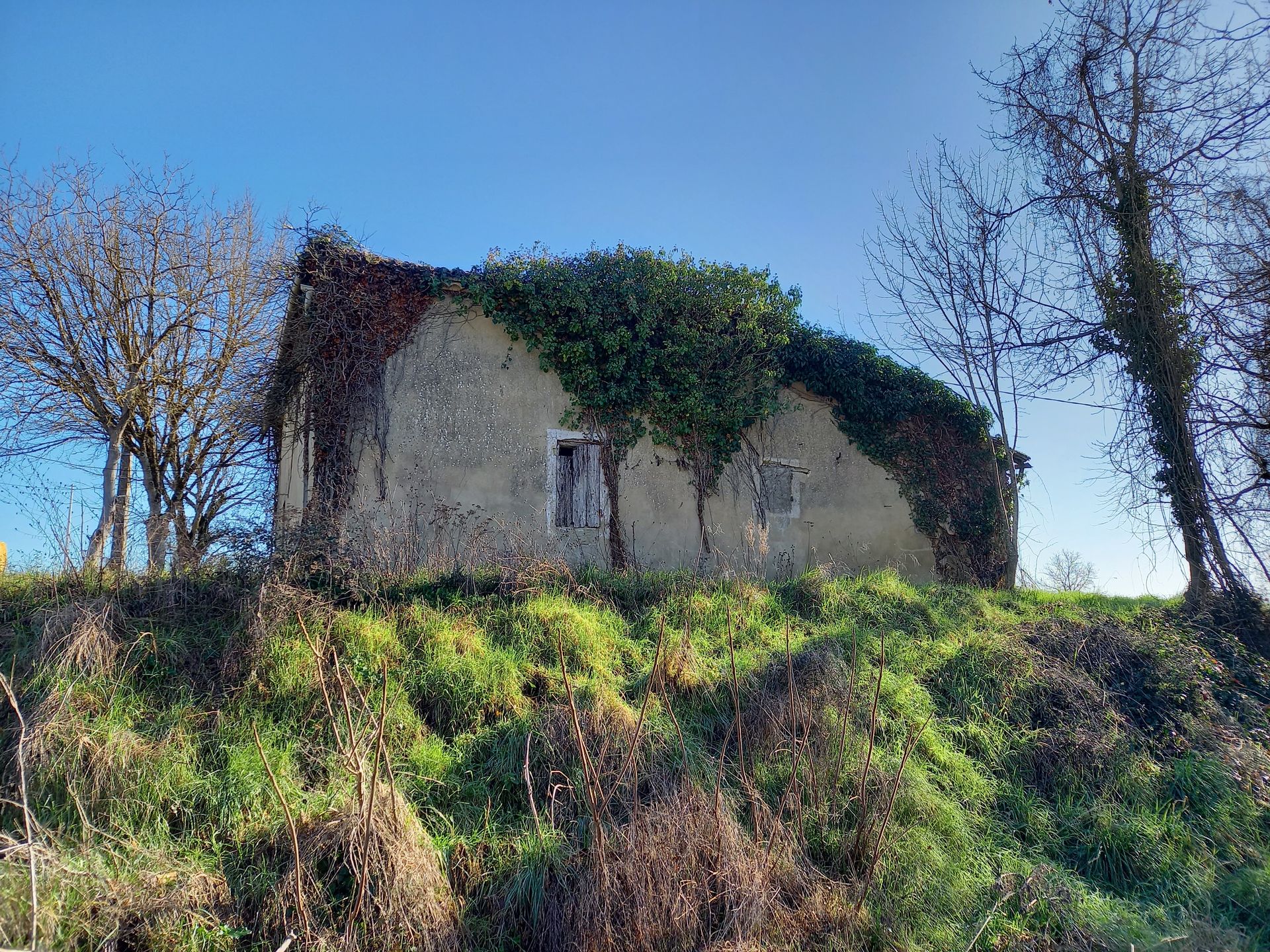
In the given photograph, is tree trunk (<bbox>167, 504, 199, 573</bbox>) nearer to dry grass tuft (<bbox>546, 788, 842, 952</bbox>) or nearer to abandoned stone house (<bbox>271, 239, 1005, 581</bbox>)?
abandoned stone house (<bbox>271, 239, 1005, 581</bbox>)

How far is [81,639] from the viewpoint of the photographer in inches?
213

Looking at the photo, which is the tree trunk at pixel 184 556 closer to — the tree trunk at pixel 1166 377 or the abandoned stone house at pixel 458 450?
the abandoned stone house at pixel 458 450

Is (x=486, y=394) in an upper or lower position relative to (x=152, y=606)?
upper

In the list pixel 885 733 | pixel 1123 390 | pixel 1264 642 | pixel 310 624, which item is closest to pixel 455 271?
pixel 310 624

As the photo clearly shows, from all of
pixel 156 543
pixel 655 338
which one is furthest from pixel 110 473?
pixel 655 338

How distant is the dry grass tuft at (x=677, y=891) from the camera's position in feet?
13.4

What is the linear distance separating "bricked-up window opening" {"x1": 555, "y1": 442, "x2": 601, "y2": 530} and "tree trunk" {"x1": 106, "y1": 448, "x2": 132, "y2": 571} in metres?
5.09

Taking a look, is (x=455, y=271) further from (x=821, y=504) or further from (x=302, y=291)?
(x=821, y=504)

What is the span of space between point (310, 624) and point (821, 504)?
854 cm

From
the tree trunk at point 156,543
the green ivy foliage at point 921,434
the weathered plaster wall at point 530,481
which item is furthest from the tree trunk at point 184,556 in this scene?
the green ivy foliage at point 921,434

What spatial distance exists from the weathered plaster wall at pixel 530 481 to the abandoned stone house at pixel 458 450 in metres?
0.02

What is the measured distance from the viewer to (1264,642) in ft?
28.0

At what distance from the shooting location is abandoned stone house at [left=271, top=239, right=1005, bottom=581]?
395 inches

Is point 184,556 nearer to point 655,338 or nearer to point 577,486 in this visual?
point 577,486
